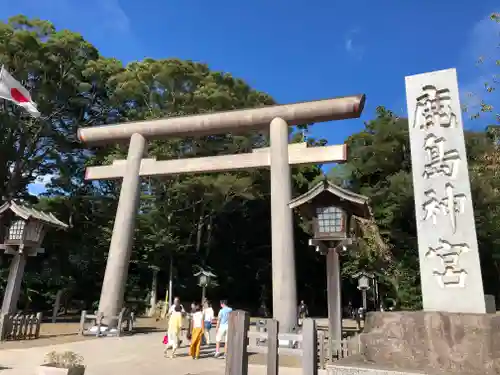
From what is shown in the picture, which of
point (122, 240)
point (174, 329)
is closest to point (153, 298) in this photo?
point (122, 240)

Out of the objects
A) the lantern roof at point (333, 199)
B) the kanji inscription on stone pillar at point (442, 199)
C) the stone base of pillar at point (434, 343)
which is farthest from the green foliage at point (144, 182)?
the stone base of pillar at point (434, 343)

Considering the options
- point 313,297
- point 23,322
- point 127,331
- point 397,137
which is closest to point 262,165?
point 127,331

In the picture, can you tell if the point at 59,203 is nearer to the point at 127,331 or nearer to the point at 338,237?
the point at 127,331

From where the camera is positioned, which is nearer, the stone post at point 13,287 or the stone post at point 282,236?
the stone post at point 282,236

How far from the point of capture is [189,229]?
982 inches

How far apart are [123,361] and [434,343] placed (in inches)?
254

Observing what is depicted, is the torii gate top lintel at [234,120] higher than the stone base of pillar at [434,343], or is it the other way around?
the torii gate top lintel at [234,120]

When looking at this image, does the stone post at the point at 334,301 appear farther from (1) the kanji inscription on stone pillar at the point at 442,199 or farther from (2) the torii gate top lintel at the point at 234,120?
(2) the torii gate top lintel at the point at 234,120

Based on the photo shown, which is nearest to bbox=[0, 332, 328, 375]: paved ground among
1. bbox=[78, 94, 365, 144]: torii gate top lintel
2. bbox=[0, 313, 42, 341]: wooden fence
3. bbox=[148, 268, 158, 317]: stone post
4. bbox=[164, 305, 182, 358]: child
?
bbox=[164, 305, 182, 358]: child

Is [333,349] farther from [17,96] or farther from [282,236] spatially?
[17,96]

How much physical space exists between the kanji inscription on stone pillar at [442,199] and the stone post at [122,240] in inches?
400

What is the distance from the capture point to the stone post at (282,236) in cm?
1038

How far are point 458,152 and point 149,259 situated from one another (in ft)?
66.8

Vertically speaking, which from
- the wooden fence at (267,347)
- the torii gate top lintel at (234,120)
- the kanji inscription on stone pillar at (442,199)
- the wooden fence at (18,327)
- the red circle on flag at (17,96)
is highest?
the red circle on flag at (17,96)
